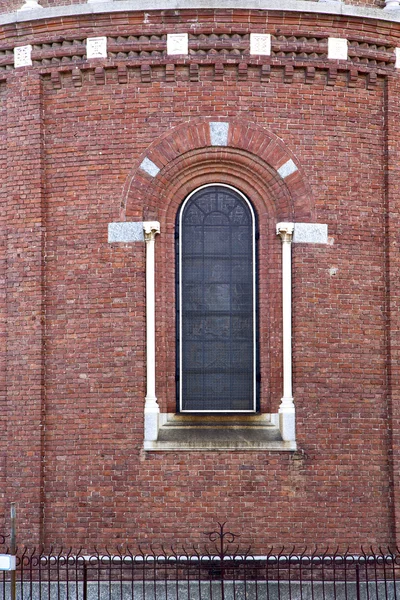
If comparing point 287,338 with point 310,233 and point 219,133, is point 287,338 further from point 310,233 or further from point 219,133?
point 219,133

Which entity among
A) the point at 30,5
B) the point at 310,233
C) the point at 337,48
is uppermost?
the point at 30,5

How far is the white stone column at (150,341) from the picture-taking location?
14.3 meters

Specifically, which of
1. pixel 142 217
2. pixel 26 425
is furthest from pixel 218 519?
pixel 142 217

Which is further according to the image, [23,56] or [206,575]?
[23,56]

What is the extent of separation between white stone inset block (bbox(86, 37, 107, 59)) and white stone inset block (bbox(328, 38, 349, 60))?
350cm

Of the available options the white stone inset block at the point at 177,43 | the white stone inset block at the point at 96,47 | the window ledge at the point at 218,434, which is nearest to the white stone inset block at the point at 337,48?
the white stone inset block at the point at 177,43

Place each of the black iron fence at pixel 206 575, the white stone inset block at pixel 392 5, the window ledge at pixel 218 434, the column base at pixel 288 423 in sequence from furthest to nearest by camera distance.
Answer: the white stone inset block at pixel 392 5
the column base at pixel 288 423
the window ledge at pixel 218 434
the black iron fence at pixel 206 575

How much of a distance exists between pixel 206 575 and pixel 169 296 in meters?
4.20

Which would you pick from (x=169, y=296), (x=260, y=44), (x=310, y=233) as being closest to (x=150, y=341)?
(x=169, y=296)

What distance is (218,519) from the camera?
14.1 metres

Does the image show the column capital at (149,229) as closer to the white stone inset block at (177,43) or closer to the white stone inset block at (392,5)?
the white stone inset block at (177,43)

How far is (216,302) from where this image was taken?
48.8 ft

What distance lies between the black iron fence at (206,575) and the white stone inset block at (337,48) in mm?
7388

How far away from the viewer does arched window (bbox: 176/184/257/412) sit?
48.4 ft
